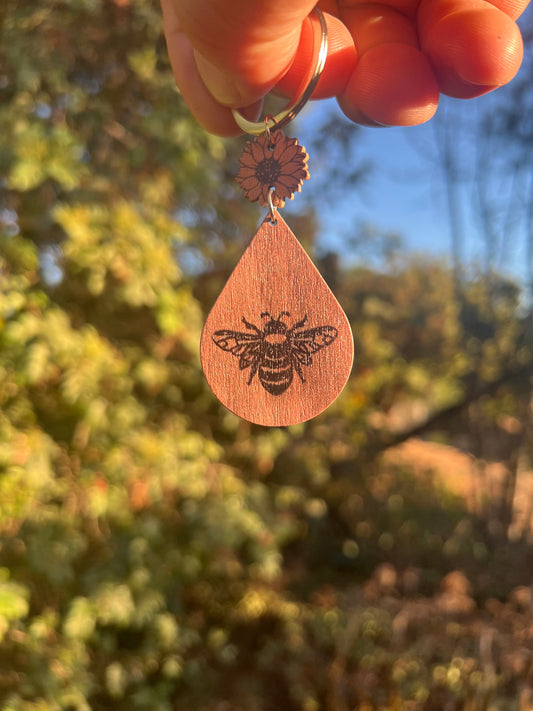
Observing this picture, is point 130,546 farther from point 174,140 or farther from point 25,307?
point 174,140

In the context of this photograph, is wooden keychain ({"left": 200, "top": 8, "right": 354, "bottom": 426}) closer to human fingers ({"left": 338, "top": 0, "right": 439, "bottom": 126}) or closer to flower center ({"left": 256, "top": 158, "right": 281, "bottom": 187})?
flower center ({"left": 256, "top": 158, "right": 281, "bottom": 187})

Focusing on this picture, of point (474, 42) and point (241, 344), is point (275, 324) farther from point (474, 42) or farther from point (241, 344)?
point (474, 42)

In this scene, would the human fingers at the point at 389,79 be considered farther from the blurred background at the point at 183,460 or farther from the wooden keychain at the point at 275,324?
the blurred background at the point at 183,460

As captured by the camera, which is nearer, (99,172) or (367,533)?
(99,172)

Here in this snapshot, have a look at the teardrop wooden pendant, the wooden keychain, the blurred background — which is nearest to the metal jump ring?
the wooden keychain

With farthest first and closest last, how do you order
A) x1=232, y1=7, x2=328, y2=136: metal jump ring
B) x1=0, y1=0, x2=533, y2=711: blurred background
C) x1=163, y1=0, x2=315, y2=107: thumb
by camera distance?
x1=0, y1=0, x2=533, y2=711: blurred background, x1=232, y1=7, x2=328, y2=136: metal jump ring, x1=163, y1=0, x2=315, y2=107: thumb

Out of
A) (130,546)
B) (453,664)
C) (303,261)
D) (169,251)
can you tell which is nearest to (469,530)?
(453,664)

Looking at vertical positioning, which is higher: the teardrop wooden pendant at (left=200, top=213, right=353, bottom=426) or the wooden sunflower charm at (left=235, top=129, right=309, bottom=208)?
the wooden sunflower charm at (left=235, top=129, right=309, bottom=208)
